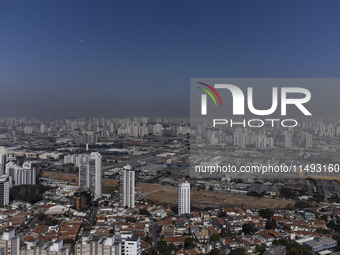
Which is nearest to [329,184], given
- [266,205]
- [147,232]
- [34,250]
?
[266,205]

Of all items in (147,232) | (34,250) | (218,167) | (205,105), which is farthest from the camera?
(218,167)

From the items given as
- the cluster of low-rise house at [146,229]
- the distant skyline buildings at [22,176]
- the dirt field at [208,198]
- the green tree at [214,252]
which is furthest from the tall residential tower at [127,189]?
the distant skyline buildings at [22,176]

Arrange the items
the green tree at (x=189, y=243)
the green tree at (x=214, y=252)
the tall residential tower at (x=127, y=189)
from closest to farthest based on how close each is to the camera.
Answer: the green tree at (x=214, y=252) → the green tree at (x=189, y=243) → the tall residential tower at (x=127, y=189)

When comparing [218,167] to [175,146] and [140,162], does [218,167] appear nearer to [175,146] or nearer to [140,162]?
[140,162]

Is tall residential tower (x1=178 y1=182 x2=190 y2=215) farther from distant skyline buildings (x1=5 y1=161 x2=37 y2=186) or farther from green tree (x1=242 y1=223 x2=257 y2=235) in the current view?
distant skyline buildings (x1=5 y1=161 x2=37 y2=186)

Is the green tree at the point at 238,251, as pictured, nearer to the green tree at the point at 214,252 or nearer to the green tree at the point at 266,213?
the green tree at the point at 214,252

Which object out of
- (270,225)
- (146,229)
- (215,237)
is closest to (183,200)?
(146,229)

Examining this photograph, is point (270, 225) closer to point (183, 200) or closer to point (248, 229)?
point (248, 229)

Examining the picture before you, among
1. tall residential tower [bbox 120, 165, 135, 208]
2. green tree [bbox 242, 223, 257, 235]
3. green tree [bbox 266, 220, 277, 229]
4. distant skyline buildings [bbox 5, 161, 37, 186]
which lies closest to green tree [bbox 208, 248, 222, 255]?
green tree [bbox 242, 223, 257, 235]
